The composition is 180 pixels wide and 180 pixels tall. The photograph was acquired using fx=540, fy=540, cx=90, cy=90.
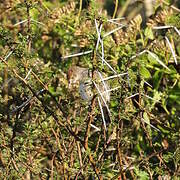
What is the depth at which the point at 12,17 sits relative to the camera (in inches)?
135

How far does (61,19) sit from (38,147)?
2.69ft

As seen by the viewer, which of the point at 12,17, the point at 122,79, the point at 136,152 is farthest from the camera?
the point at 12,17

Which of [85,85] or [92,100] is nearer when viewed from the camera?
[92,100]

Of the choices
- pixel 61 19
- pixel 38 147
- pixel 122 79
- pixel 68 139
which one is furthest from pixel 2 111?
pixel 122 79

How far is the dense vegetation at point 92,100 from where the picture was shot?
1.94m

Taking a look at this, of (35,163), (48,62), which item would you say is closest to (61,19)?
(48,62)

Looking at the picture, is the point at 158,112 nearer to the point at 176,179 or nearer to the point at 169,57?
the point at 169,57

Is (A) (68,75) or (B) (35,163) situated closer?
(B) (35,163)

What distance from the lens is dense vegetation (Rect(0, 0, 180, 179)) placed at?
194cm

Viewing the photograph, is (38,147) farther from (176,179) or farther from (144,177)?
(176,179)

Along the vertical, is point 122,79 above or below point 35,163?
above

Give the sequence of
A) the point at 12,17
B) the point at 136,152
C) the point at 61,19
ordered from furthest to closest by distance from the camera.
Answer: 1. the point at 12,17
2. the point at 61,19
3. the point at 136,152

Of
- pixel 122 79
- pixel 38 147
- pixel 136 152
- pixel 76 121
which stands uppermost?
pixel 122 79

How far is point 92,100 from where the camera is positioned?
1.85 metres
